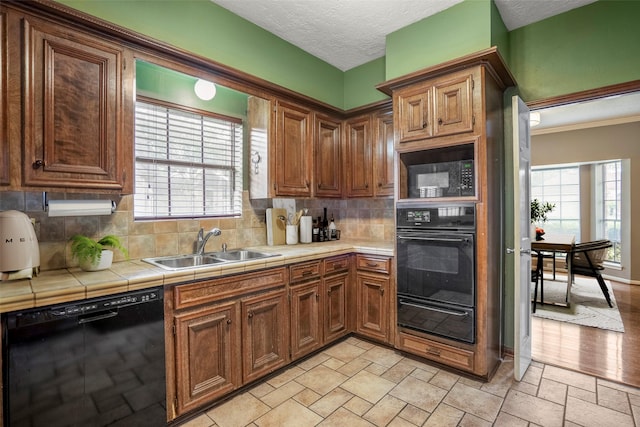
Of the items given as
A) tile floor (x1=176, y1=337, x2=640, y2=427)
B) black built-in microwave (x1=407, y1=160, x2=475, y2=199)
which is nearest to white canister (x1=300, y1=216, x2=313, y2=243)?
black built-in microwave (x1=407, y1=160, x2=475, y2=199)

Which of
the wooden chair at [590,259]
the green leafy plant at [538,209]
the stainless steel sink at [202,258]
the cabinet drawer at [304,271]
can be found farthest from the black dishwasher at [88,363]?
the green leafy plant at [538,209]

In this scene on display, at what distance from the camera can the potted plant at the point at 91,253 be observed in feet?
5.81

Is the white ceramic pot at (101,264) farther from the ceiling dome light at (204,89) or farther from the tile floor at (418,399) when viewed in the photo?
the ceiling dome light at (204,89)

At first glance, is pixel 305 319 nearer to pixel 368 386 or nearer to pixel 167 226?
pixel 368 386

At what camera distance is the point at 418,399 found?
7.06 ft

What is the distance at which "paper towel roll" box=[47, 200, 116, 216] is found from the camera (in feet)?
5.77

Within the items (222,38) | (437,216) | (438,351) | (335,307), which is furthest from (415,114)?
(438,351)

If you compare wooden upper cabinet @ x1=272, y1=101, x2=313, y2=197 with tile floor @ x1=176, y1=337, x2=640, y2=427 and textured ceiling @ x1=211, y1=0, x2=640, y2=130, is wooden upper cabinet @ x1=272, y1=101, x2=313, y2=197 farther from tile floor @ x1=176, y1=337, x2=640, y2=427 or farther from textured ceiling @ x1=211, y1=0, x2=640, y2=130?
tile floor @ x1=176, y1=337, x2=640, y2=427

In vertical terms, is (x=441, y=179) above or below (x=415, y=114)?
below

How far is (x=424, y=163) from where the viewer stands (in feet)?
8.95

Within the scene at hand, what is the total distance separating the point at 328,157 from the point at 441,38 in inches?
57.5

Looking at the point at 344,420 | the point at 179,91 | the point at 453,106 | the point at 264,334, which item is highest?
the point at 179,91

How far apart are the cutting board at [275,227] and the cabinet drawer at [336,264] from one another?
1.95ft

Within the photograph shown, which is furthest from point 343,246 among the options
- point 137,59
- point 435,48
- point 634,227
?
point 634,227
